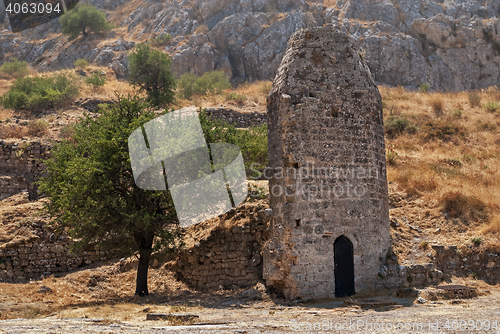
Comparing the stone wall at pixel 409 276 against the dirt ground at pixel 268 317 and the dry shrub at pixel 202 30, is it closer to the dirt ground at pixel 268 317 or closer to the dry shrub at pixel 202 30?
the dirt ground at pixel 268 317

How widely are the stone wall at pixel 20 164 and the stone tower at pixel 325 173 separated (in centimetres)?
1056

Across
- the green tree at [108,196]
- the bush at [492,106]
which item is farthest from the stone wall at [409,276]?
the bush at [492,106]

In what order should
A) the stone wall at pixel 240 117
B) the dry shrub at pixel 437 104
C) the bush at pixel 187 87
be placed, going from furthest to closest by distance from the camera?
the bush at pixel 187 87, the dry shrub at pixel 437 104, the stone wall at pixel 240 117

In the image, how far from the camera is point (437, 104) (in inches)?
986

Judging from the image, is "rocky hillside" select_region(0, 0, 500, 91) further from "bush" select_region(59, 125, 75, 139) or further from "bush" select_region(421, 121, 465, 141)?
"bush" select_region(59, 125, 75, 139)

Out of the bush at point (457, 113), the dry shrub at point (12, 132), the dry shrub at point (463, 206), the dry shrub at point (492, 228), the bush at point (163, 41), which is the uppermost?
the bush at point (163, 41)

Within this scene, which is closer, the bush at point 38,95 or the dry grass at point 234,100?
the bush at point 38,95

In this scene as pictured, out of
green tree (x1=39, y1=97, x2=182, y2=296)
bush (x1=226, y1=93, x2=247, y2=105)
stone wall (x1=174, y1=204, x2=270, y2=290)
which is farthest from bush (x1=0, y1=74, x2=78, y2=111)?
stone wall (x1=174, y1=204, x2=270, y2=290)

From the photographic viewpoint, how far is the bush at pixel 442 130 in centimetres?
2131

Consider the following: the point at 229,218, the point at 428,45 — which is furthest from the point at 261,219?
the point at 428,45

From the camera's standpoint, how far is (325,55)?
11039mm

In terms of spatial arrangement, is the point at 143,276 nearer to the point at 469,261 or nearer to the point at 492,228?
the point at 469,261

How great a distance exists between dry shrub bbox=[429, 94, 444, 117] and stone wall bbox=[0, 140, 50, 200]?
20549 millimetres

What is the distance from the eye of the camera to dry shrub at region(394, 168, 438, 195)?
1436 cm
